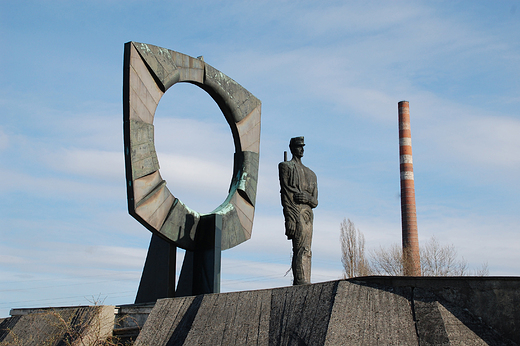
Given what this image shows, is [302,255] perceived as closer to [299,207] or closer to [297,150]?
[299,207]

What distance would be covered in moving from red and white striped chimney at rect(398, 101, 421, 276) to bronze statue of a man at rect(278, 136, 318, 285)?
17.1m

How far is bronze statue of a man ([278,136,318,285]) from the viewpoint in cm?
787

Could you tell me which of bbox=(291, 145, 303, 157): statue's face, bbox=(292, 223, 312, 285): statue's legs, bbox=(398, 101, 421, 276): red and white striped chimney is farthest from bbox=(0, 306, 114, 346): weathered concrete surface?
bbox=(398, 101, 421, 276): red and white striped chimney

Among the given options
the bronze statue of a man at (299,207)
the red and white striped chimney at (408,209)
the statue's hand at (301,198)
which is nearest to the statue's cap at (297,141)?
the bronze statue of a man at (299,207)

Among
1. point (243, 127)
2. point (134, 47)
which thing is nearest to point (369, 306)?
point (134, 47)

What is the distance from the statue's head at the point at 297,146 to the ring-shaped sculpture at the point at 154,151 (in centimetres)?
180

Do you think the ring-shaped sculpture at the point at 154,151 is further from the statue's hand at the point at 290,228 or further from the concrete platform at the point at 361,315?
the concrete platform at the point at 361,315

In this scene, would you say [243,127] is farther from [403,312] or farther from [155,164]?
[403,312]

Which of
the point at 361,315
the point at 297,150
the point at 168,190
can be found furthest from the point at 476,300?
the point at 168,190

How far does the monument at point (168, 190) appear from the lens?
27.4ft

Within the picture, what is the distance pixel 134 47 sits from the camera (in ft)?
27.8

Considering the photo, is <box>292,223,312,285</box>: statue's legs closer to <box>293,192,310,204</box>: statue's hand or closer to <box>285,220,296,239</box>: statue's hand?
<box>285,220,296,239</box>: statue's hand

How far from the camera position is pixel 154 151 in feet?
28.3

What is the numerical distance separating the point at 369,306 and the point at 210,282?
4446mm
